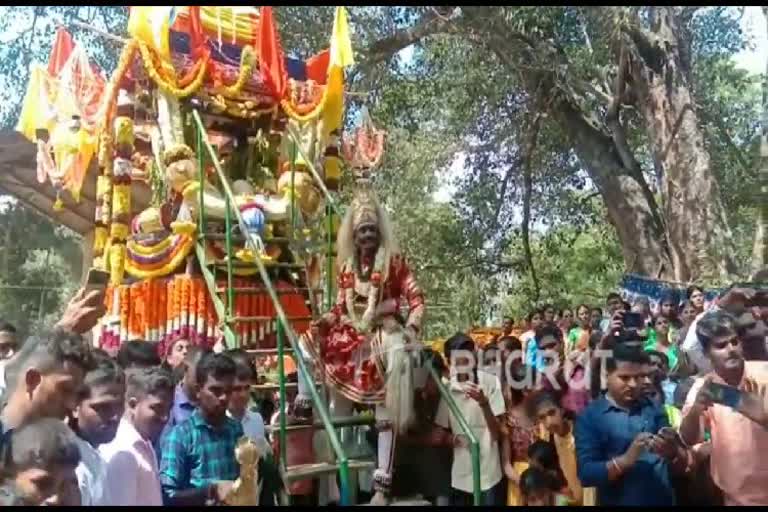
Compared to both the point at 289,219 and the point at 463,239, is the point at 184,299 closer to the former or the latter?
the point at 289,219

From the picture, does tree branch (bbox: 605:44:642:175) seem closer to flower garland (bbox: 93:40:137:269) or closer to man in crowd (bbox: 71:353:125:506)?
flower garland (bbox: 93:40:137:269)

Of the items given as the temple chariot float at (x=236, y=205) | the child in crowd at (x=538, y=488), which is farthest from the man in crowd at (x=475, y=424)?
the child in crowd at (x=538, y=488)

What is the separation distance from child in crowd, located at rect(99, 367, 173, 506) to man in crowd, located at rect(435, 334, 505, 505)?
2075 millimetres

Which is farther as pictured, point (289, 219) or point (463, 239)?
point (463, 239)

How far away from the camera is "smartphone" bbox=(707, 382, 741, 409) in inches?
131

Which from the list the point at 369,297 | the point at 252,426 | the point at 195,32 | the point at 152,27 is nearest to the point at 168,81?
the point at 152,27

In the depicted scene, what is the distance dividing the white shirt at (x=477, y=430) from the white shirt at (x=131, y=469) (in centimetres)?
223

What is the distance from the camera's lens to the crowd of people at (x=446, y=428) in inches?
102

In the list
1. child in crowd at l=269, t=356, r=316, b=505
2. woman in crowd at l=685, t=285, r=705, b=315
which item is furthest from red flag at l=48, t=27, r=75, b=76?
woman in crowd at l=685, t=285, r=705, b=315

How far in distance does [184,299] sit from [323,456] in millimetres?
1716

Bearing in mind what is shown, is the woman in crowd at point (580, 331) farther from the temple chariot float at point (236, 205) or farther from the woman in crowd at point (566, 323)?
the temple chariot float at point (236, 205)

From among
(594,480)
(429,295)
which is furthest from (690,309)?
(429,295)

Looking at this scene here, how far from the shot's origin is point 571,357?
6.00 m

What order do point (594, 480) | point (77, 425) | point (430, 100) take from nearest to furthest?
point (77, 425), point (594, 480), point (430, 100)
